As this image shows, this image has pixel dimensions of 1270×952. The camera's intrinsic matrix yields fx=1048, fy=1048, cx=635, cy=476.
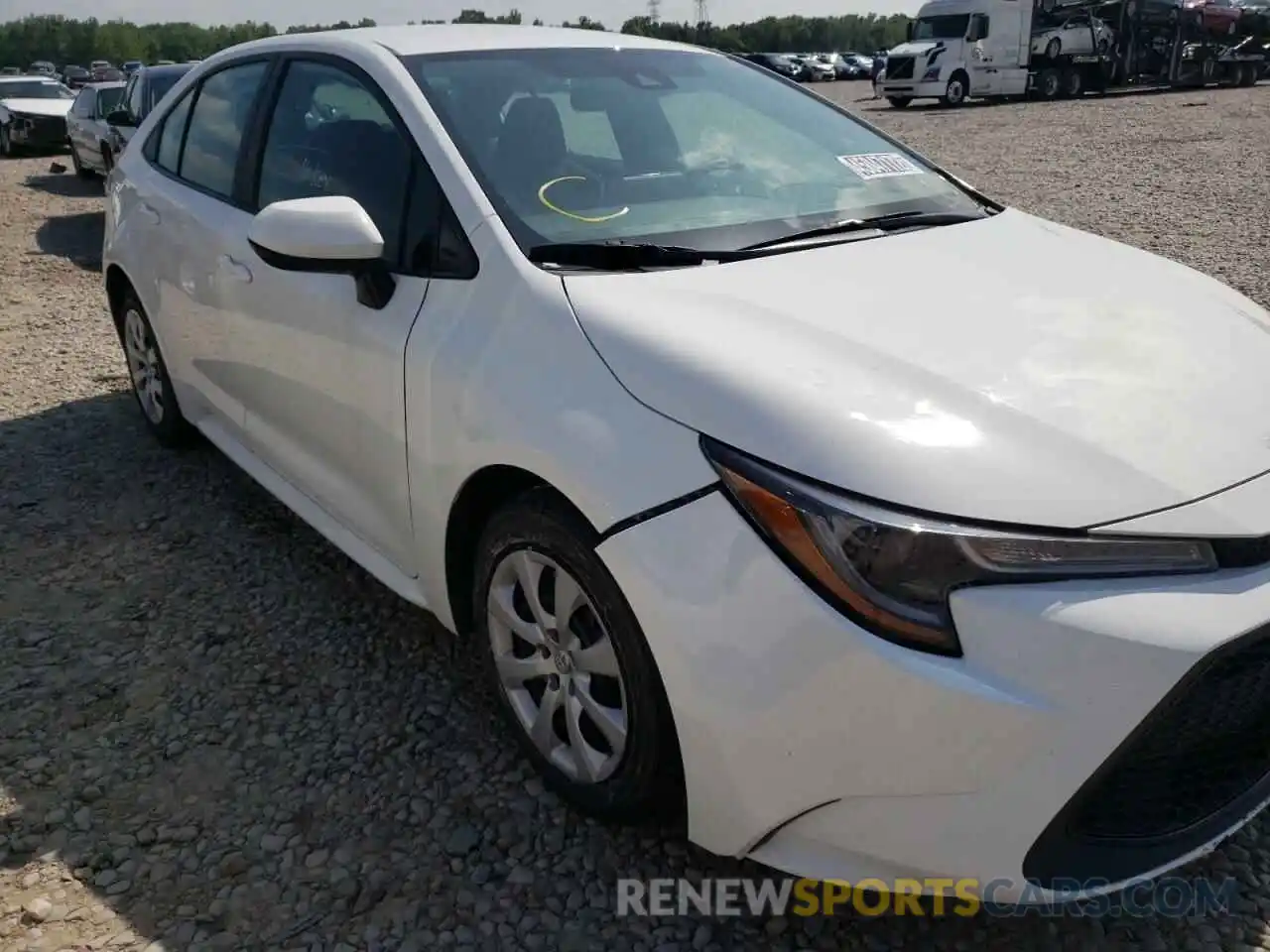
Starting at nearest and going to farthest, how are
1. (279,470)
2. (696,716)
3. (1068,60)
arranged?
1. (696,716)
2. (279,470)
3. (1068,60)

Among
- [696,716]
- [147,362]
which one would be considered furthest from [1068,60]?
[696,716]

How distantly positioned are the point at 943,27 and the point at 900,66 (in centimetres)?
138

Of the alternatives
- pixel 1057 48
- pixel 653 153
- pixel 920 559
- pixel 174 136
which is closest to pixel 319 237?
pixel 653 153

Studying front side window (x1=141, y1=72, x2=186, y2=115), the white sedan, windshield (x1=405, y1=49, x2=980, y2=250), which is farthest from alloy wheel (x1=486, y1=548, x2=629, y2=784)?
front side window (x1=141, y1=72, x2=186, y2=115)

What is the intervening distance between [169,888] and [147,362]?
277 cm

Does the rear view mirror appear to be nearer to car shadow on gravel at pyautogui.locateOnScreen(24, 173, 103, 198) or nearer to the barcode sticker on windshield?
the barcode sticker on windshield

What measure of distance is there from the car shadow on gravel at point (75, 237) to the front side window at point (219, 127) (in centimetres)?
545

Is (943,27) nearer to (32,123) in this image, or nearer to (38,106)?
(38,106)

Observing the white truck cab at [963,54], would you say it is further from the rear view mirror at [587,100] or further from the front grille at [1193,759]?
the front grille at [1193,759]

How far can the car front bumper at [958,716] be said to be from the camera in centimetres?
153

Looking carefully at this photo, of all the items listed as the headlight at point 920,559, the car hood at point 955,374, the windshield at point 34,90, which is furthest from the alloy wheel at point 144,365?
the windshield at point 34,90

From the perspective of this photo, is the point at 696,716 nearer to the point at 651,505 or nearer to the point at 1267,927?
the point at 651,505

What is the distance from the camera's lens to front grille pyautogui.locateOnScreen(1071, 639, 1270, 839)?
5.25ft

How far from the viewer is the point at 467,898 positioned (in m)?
2.11
